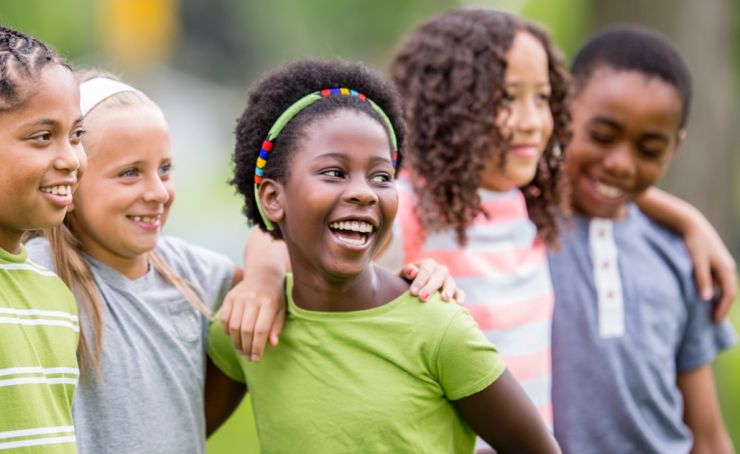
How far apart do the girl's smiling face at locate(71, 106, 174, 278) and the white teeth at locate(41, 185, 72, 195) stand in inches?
10.9

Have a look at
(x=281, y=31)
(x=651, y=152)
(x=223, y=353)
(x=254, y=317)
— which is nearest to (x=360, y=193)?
(x=254, y=317)

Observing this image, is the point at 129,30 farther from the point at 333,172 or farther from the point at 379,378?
the point at 379,378

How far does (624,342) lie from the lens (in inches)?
146

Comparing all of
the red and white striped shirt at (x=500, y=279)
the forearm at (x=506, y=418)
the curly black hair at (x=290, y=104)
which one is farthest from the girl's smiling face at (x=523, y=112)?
the forearm at (x=506, y=418)

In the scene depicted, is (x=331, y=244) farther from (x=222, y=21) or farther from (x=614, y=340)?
(x=222, y=21)

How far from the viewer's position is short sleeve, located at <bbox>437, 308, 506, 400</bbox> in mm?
2635

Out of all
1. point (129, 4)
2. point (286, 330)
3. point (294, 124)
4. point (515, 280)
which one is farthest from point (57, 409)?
point (129, 4)

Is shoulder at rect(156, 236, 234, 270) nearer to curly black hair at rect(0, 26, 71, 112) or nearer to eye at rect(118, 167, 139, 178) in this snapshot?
eye at rect(118, 167, 139, 178)

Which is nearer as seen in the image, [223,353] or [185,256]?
[223,353]

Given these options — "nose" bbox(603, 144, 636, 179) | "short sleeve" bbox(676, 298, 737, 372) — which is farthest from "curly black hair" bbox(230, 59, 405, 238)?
"short sleeve" bbox(676, 298, 737, 372)

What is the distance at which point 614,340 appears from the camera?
3705mm

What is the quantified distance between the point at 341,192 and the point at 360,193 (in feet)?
0.15

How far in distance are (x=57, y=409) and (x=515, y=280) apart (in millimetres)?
Answer: 1532

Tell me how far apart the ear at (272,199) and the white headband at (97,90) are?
0.44 metres
